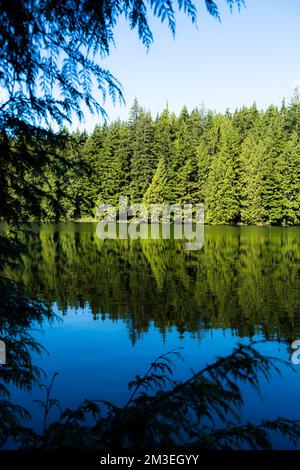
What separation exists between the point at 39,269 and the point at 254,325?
14.1m

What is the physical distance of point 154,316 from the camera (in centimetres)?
1406

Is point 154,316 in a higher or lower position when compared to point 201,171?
lower

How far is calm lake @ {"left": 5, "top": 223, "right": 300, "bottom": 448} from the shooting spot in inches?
339

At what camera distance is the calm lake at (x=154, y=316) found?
28.3ft

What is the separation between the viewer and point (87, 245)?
35.7 metres

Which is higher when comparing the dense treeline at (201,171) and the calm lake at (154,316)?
the dense treeline at (201,171)

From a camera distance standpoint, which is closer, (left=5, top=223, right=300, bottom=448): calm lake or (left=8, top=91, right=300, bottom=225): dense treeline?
(left=5, top=223, right=300, bottom=448): calm lake

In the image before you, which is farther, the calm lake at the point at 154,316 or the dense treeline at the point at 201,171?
the dense treeline at the point at 201,171

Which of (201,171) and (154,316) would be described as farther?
(201,171)

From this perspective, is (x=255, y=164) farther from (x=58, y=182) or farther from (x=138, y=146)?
(x=58, y=182)

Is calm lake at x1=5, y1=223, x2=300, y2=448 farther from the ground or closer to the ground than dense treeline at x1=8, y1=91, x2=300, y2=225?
closer to the ground

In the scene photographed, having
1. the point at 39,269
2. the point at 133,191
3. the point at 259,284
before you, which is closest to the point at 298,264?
the point at 259,284
